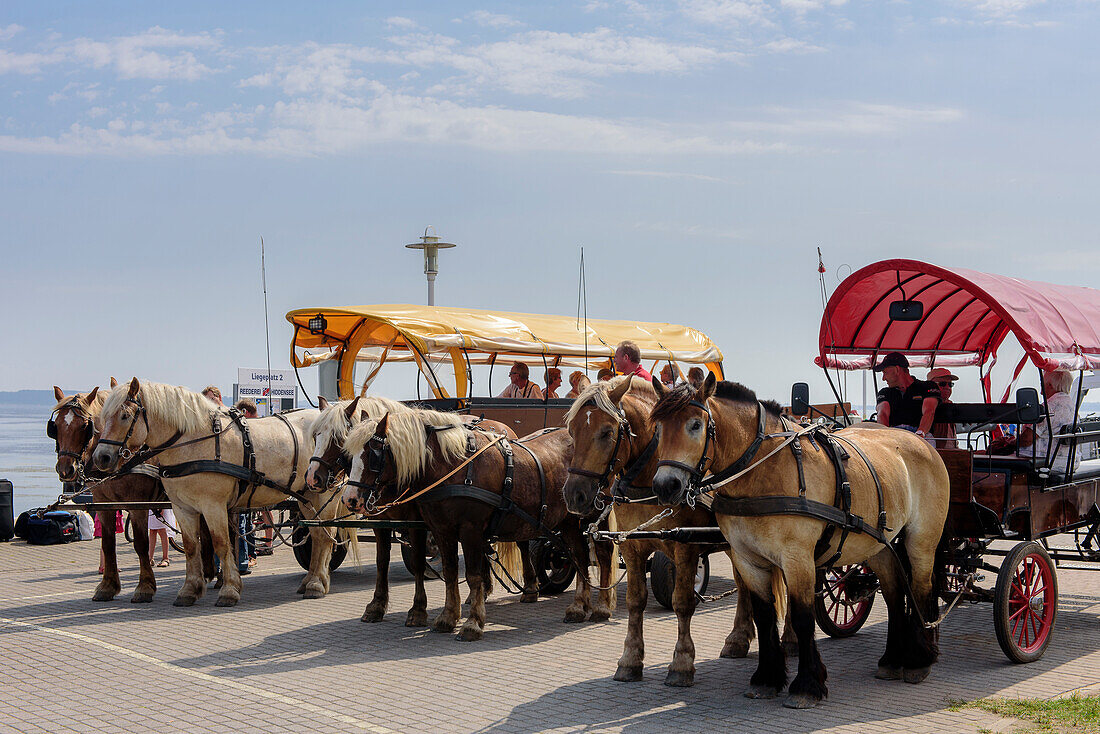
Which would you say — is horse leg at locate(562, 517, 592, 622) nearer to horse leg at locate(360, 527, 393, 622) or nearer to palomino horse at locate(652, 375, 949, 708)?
horse leg at locate(360, 527, 393, 622)

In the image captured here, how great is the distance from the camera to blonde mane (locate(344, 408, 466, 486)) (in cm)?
831

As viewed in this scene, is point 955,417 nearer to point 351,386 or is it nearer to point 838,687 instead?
point 838,687

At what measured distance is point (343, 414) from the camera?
9000 mm

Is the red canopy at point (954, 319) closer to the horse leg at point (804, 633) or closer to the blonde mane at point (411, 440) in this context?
the horse leg at point (804, 633)

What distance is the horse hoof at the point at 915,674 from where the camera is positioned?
684 centimetres

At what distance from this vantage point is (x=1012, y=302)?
7.68m

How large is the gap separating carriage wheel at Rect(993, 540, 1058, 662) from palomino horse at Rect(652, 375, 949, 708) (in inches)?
26.1

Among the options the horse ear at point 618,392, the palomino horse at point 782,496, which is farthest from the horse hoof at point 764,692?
the horse ear at point 618,392

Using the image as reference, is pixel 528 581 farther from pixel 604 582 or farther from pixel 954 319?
pixel 954 319

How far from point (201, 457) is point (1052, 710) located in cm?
750

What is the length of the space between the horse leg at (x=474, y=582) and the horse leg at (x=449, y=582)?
0.14 meters

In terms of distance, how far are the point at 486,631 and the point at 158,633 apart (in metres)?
2.70

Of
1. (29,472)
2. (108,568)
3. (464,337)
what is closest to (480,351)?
(464,337)

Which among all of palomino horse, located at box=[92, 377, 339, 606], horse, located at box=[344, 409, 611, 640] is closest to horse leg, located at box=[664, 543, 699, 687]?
horse, located at box=[344, 409, 611, 640]
